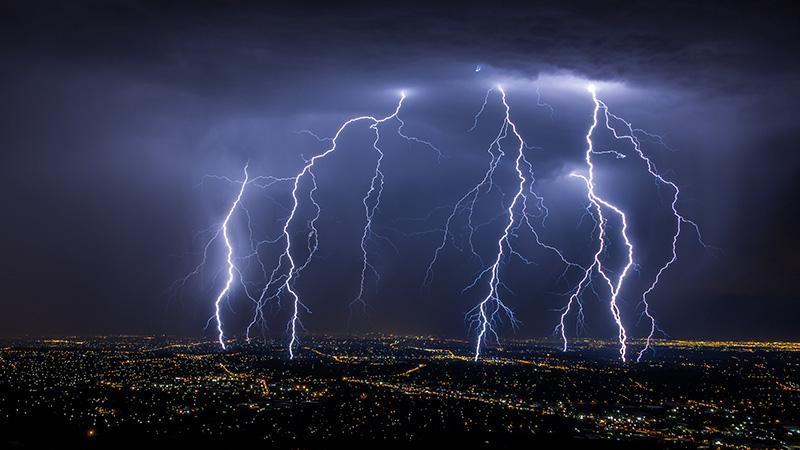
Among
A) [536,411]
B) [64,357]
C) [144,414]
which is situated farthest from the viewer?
[64,357]

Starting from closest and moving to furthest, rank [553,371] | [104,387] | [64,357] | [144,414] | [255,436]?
[255,436] → [144,414] → [104,387] → [553,371] → [64,357]

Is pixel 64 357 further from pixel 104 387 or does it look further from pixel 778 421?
pixel 778 421

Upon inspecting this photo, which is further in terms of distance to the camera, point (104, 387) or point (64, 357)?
point (64, 357)

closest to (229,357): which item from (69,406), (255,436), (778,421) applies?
(69,406)

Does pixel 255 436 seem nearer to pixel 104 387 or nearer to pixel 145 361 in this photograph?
pixel 104 387

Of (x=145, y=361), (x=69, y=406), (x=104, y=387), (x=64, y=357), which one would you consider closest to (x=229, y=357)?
(x=145, y=361)

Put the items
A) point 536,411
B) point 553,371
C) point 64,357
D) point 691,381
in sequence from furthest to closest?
point 64,357, point 553,371, point 691,381, point 536,411
